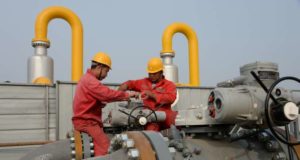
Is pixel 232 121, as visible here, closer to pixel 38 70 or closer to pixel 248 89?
pixel 248 89

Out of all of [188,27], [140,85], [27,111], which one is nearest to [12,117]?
[27,111]

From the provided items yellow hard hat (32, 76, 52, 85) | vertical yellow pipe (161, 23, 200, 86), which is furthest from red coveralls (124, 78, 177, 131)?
vertical yellow pipe (161, 23, 200, 86)

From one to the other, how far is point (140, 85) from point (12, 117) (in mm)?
3046

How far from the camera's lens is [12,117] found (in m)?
5.37

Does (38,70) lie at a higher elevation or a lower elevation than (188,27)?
lower

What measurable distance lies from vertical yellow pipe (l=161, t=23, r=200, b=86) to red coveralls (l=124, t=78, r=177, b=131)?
5.21m

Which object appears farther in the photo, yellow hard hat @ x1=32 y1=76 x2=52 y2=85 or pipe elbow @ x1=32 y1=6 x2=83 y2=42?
pipe elbow @ x1=32 y1=6 x2=83 y2=42

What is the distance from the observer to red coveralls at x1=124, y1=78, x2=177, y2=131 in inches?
120

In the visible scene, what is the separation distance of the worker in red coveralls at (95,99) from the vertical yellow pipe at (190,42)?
5.81m

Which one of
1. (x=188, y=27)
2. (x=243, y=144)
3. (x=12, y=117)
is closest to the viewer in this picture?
(x=243, y=144)

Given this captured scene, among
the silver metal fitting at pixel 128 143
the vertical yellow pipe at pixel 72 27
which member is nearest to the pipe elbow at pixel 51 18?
the vertical yellow pipe at pixel 72 27

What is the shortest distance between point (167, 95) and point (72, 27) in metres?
4.74

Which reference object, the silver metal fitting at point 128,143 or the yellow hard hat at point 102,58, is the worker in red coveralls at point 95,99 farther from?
the silver metal fitting at point 128,143

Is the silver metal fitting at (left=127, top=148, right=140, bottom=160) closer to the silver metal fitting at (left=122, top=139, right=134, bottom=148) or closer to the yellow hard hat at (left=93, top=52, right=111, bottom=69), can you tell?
the silver metal fitting at (left=122, top=139, right=134, bottom=148)
